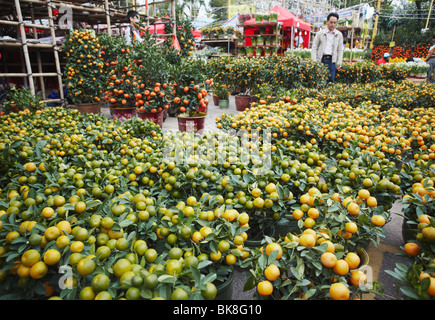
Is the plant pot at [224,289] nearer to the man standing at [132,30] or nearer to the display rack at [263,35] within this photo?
the man standing at [132,30]

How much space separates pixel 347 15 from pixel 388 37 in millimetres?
12168

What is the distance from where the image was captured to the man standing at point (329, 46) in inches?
277

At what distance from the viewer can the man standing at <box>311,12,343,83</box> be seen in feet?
23.1

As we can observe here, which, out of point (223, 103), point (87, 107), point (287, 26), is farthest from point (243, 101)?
point (287, 26)

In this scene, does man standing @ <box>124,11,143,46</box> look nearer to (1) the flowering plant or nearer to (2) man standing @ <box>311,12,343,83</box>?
(1) the flowering plant

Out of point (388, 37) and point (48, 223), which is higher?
point (388, 37)

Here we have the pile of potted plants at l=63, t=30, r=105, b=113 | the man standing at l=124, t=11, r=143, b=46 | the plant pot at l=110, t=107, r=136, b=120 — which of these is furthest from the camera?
the man standing at l=124, t=11, r=143, b=46

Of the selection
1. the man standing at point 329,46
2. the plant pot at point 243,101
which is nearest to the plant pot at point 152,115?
the plant pot at point 243,101

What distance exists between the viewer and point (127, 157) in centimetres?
251

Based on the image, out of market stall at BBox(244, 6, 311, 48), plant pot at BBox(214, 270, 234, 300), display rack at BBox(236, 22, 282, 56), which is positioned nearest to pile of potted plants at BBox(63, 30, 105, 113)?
plant pot at BBox(214, 270, 234, 300)

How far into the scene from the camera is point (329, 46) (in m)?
7.34

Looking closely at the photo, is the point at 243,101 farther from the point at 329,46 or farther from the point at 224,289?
the point at 224,289
